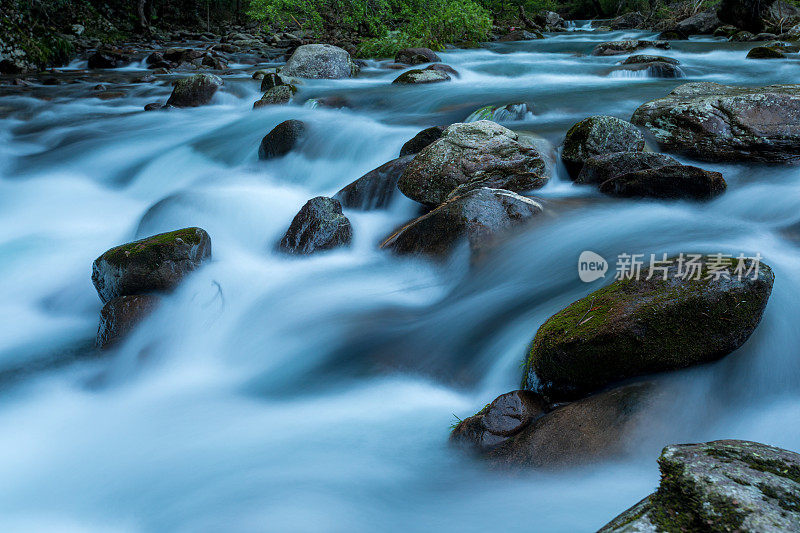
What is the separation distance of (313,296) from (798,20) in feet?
71.6

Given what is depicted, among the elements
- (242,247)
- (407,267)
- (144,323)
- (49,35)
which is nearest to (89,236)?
(242,247)

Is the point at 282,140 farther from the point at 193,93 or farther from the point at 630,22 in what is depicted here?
the point at 630,22

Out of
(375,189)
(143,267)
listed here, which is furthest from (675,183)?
(143,267)

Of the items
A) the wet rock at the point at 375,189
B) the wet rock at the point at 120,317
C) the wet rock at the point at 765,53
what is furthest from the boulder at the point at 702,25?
the wet rock at the point at 120,317

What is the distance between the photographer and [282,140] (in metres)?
7.66

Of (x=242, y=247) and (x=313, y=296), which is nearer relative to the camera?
(x=313, y=296)

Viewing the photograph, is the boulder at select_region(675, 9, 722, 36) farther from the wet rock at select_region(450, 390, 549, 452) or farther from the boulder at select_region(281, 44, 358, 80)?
the wet rock at select_region(450, 390, 549, 452)

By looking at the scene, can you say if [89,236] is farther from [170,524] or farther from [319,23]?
[319,23]

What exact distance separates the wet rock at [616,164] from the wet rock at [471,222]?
1.03 m

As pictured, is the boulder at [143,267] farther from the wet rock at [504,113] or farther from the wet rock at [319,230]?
the wet rock at [504,113]

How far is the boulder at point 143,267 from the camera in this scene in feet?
14.3

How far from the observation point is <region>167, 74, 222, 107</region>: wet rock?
10.7m

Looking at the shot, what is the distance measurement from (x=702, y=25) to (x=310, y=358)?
79.3 ft

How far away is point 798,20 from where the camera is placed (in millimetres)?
18438
